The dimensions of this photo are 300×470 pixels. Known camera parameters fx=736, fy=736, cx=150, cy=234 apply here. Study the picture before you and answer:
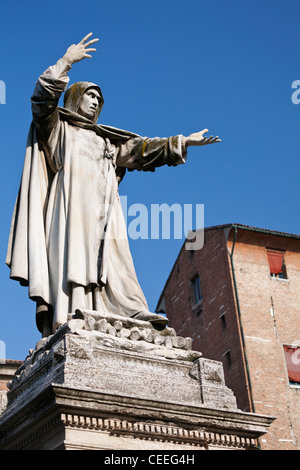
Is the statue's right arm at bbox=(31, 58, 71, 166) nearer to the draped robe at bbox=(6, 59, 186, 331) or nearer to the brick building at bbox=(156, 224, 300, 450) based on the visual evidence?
the draped robe at bbox=(6, 59, 186, 331)

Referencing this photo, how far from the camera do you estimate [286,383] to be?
34969 millimetres

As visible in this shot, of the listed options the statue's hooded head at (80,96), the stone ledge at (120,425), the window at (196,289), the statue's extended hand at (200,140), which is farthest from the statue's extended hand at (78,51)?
the window at (196,289)

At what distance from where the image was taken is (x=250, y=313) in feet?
118

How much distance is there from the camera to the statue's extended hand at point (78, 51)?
8.00 meters

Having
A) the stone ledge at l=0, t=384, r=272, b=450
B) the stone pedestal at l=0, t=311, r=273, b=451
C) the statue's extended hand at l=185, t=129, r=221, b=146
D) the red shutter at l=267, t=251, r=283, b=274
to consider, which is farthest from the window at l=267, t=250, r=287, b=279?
the stone ledge at l=0, t=384, r=272, b=450

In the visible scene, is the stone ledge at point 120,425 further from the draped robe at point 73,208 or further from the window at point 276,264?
the window at point 276,264

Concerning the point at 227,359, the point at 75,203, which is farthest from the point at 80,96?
the point at 227,359

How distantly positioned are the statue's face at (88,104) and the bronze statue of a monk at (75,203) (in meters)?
0.01

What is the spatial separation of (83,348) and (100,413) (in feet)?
2.10

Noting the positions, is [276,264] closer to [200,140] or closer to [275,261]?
[275,261]

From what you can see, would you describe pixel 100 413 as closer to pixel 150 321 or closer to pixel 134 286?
pixel 150 321

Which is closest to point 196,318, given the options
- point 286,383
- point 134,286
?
point 286,383

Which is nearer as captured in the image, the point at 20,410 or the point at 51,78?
the point at 20,410

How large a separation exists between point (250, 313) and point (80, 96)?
2845cm
